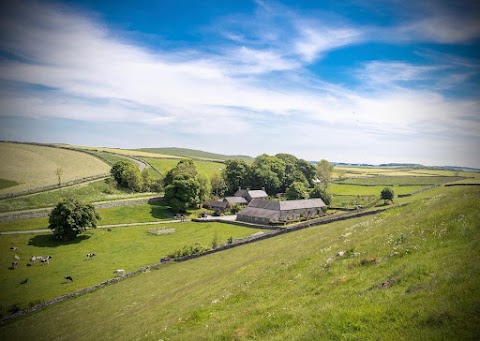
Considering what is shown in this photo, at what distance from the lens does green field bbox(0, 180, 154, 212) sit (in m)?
78.6

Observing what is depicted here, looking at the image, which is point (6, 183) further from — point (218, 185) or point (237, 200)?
point (218, 185)

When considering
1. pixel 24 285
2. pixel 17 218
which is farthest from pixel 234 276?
pixel 17 218

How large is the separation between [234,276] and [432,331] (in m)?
21.8

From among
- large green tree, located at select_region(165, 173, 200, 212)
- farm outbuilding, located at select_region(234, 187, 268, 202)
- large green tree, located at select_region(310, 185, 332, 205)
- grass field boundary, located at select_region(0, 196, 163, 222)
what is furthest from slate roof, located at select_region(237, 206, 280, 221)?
grass field boundary, located at select_region(0, 196, 163, 222)

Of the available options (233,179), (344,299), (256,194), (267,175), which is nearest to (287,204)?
(256,194)

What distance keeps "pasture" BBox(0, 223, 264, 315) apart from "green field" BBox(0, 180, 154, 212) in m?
12.4

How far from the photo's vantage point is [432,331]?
382 inches

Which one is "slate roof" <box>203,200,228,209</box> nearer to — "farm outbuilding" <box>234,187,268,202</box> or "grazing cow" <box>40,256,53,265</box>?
"farm outbuilding" <box>234,187,268,202</box>

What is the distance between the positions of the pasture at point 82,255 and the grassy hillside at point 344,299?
46.1ft

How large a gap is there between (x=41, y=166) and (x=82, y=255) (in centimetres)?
7036

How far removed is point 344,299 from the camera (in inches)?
563

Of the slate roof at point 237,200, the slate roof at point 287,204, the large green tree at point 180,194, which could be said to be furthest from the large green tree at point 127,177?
the slate roof at point 287,204

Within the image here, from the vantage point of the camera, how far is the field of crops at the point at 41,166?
311 ft

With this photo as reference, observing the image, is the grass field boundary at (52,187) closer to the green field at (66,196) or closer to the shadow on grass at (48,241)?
the green field at (66,196)
